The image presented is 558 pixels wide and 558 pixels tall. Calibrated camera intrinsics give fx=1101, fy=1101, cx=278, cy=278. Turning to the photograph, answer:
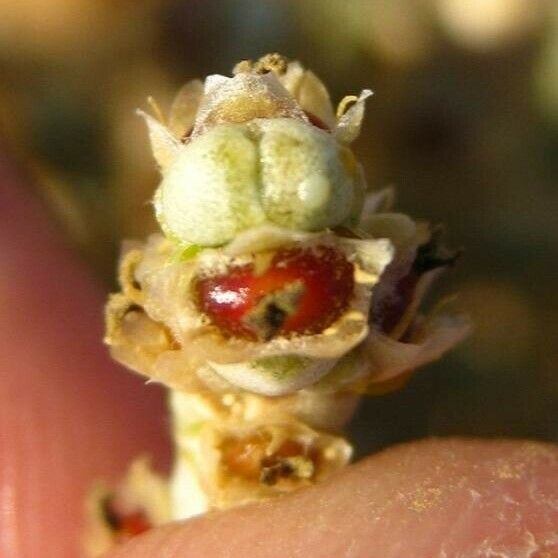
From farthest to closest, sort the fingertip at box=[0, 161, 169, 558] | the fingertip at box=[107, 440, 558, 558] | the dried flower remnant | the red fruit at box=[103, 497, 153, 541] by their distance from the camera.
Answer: the fingertip at box=[0, 161, 169, 558] → the red fruit at box=[103, 497, 153, 541] → the fingertip at box=[107, 440, 558, 558] → the dried flower remnant

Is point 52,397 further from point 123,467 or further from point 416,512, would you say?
point 416,512

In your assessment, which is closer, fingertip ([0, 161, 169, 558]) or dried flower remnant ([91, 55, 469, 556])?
dried flower remnant ([91, 55, 469, 556])

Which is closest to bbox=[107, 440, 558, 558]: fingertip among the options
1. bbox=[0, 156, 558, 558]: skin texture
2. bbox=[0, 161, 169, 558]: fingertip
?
bbox=[0, 156, 558, 558]: skin texture

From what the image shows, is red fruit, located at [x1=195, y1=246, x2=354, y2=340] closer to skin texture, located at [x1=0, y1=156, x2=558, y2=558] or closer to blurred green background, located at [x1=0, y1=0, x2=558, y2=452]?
skin texture, located at [x1=0, y1=156, x2=558, y2=558]

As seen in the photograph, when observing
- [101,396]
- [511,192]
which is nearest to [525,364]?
[511,192]

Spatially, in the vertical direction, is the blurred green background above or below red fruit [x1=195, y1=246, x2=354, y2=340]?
below

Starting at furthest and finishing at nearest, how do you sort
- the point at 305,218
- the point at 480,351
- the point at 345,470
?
1. the point at 480,351
2. the point at 345,470
3. the point at 305,218

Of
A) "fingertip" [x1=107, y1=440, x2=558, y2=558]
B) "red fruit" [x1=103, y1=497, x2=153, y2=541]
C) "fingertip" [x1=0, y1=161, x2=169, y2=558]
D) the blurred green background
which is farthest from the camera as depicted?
the blurred green background

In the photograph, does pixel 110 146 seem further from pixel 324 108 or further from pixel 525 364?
pixel 324 108
